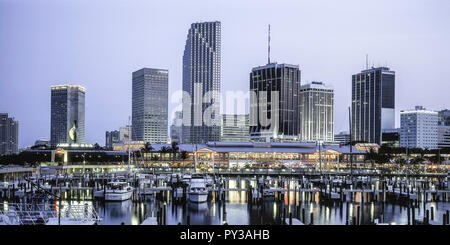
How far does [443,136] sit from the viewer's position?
516 feet

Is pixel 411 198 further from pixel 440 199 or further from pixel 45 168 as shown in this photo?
pixel 45 168

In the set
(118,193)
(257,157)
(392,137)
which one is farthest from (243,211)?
(392,137)

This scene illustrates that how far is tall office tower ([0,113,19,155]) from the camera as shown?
84.7m

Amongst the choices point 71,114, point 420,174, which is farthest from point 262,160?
point 71,114

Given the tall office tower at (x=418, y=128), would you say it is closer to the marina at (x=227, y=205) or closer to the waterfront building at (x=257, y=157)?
the waterfront building at (x=257, y=157)

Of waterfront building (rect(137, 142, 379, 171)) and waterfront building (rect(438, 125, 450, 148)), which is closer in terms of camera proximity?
waterfront building (rect(137, 142, 379, 171))

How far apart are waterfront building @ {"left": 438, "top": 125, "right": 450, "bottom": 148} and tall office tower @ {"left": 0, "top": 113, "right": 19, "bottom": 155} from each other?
12528 cm

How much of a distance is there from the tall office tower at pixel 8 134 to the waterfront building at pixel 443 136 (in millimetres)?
125279

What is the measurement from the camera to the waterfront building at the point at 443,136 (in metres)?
149

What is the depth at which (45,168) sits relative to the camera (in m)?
74.1

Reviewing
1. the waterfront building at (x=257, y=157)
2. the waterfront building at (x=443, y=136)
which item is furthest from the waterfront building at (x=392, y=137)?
the waterfront building at (x=257, y=157)

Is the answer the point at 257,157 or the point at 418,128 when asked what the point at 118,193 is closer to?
the point at 257,157

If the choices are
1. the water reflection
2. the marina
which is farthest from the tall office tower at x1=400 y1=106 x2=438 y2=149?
the water reflection

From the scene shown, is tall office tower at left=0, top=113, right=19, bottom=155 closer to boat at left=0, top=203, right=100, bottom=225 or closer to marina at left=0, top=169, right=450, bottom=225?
marina at left=0, top=169, right=450, bottom=225
